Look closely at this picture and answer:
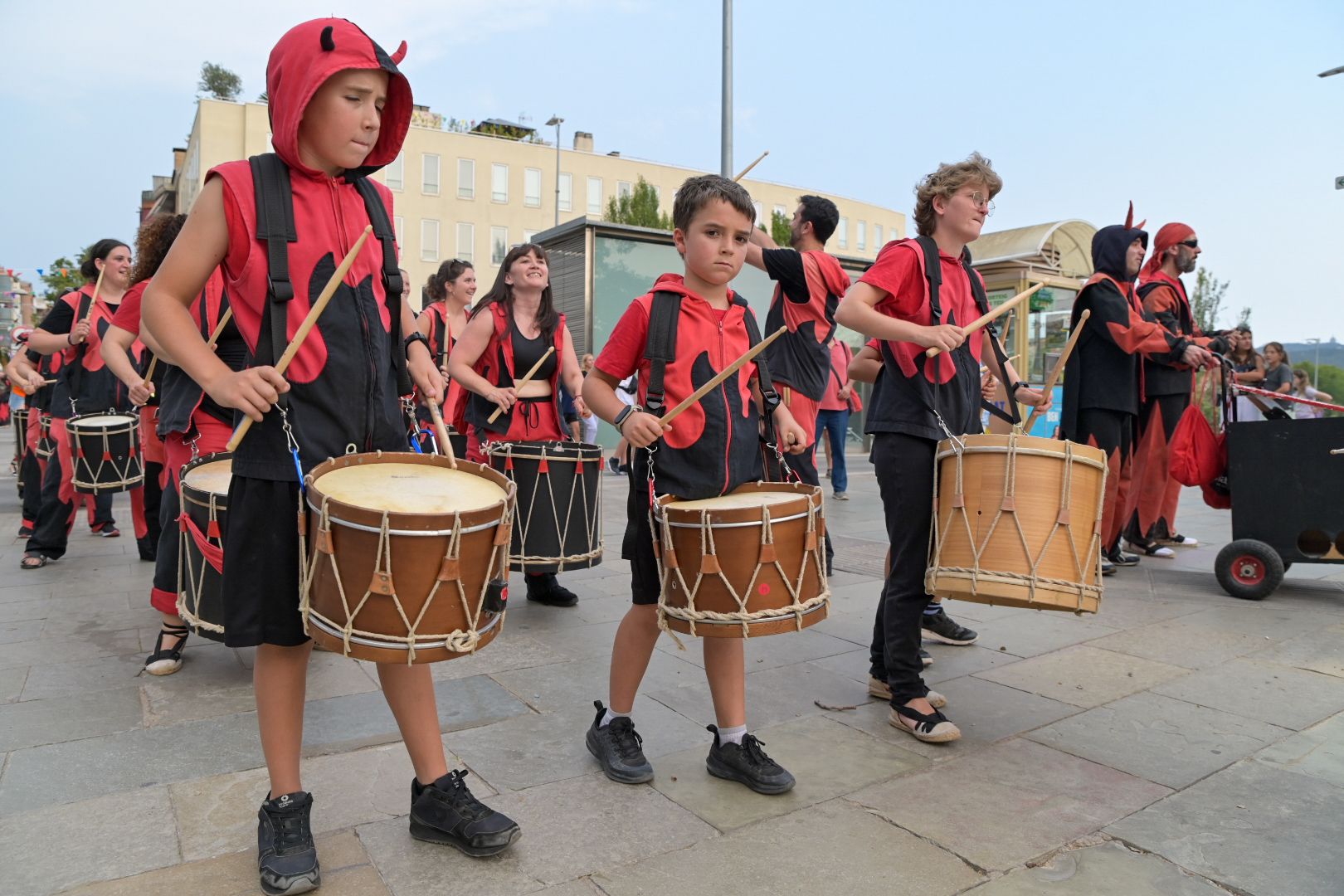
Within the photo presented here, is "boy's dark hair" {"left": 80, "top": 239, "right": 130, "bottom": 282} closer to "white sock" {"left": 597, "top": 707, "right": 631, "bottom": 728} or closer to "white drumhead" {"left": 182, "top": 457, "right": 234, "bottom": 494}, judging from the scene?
"white drumhead" {"left": 182, "top": 457, "right": 234, "bottom": 494}

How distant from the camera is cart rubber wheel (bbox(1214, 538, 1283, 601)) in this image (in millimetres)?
5531

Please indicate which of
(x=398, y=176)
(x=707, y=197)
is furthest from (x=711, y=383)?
(x=398, y=176)

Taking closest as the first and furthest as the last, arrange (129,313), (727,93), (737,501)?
(737,501), (129,313), (727,93)

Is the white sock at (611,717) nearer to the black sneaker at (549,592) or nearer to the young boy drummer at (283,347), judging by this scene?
the young boy drummer at (283,347)

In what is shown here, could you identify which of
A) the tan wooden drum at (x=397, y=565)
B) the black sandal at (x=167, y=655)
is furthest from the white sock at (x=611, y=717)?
the black sandal at (x=167, y=655)

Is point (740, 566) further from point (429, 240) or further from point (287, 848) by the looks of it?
point (429, 240)

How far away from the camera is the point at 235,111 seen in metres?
43.5

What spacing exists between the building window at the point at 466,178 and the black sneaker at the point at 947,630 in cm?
4731

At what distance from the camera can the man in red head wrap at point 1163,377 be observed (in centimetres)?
652

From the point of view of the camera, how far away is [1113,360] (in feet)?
20.1

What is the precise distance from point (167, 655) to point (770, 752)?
2.72 metres

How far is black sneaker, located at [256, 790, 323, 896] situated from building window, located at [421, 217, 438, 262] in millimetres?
47597

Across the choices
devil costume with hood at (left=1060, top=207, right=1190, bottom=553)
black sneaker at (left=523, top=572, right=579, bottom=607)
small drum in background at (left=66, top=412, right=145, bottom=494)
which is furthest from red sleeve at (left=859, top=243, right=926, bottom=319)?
small drum in background at (left=66, top=412, right=145, bottom=494)

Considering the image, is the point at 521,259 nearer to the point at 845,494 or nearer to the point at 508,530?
the point at 508,530
